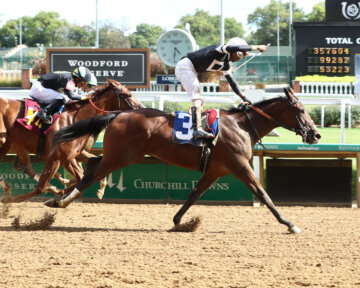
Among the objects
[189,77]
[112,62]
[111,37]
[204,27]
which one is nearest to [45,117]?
[189,77]

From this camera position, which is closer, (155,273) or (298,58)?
(155,273)

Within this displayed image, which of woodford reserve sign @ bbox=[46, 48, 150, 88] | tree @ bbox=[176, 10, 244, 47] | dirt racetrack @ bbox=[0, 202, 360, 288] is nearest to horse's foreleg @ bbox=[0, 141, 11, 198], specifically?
dirt racetrack @ bbox=[0, 202, 360, 288]

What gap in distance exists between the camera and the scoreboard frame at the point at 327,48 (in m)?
23.6

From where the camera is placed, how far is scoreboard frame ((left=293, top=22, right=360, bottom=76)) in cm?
2362

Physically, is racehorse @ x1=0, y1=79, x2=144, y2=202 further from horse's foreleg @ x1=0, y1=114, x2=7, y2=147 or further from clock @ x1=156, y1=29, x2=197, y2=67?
clock @ x1=156, y1=29, x2=197, y2=67

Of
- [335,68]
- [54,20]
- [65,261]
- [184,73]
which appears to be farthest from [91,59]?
[54,20]

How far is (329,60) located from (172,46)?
5264 millimetres

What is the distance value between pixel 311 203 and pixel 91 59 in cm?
663

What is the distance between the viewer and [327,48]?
23.7m

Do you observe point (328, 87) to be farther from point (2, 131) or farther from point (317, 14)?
point (317, 14)

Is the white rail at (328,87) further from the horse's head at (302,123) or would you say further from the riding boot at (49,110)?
the horse's head at (302,123)

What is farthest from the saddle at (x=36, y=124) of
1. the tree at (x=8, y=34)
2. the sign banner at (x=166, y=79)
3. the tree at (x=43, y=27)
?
the tree at (x=8, y=34)

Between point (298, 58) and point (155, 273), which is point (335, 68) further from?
point (155, 273)

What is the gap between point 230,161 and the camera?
8.01 metres
